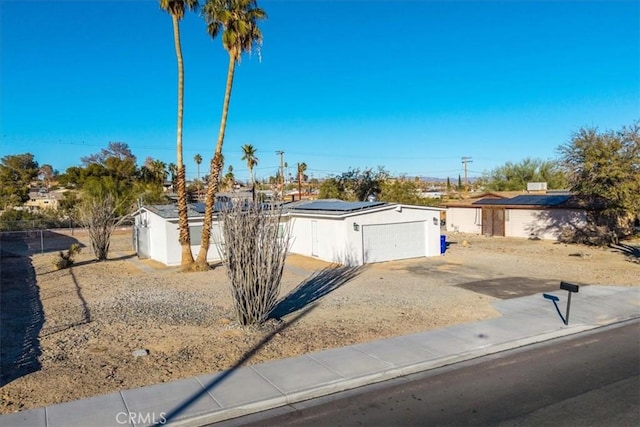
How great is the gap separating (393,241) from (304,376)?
1617 centimetres

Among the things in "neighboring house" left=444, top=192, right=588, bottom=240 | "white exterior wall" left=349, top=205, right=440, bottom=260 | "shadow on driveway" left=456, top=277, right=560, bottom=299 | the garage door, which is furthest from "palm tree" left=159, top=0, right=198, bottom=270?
"neighboring house" left=444, top=192, right=588, bottom=240

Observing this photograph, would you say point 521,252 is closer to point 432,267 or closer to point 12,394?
point 432,267

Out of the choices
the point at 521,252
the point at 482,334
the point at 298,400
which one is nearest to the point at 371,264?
the point at 521,252

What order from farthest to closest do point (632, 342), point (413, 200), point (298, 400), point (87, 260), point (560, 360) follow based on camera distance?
point (413, 200)
point (87, 260)
point (632, 342)
point (560, 360)
point (298, 400)

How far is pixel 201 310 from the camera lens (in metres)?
13.6

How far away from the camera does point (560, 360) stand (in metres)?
9.38

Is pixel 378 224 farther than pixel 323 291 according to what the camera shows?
Yes

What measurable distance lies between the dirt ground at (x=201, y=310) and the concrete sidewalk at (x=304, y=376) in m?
0.49

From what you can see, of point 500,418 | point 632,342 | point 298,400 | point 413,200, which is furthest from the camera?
point 413,200

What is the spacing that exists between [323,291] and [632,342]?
348 inches

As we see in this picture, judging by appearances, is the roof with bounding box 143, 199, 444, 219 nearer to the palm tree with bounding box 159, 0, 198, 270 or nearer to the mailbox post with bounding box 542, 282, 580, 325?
the palm tree with bounding box 159, 0, 198, 270

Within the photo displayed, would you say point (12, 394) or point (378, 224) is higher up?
point (378, 224)

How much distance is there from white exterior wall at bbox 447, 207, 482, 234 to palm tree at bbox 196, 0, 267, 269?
2355cm

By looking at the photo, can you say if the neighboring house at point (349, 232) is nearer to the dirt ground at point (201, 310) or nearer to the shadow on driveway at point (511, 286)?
the dirt ground at point (201, 310)
